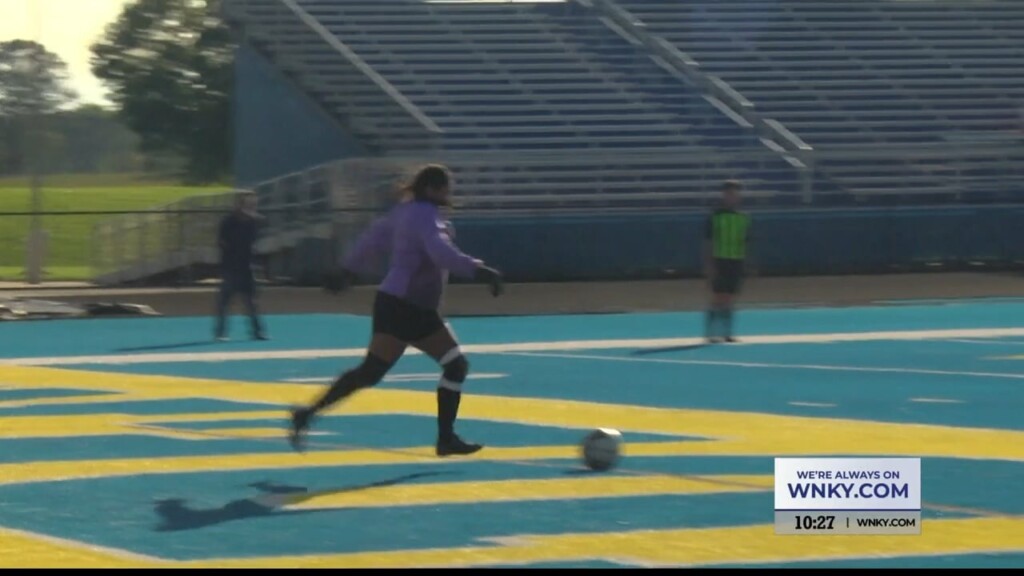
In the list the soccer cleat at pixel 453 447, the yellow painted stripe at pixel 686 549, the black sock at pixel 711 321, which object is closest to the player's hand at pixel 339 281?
the soccer cleat at pixel 453 447

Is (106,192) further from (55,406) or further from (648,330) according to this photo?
(55,406)

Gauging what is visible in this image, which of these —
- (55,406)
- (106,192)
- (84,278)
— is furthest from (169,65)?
(55,406)

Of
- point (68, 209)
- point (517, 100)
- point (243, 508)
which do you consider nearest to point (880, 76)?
point (517, 100)

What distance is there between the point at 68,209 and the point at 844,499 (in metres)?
63.6

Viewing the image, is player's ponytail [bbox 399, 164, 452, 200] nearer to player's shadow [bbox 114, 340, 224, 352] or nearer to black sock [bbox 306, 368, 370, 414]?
black sock [bbox 306, 368, 370, 414]

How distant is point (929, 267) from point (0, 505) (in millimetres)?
29543

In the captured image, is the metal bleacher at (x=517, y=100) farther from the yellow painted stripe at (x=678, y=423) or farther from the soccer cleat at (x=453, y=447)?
the soccer cleat at (x=453, y=447)

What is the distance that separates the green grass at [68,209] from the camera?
5049 cm

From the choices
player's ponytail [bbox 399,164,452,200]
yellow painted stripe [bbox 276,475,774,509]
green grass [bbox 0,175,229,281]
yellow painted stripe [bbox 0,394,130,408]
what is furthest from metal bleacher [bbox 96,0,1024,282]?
yellow painted stripe [bbox 276,475,774,509]

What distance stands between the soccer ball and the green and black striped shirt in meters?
10.9

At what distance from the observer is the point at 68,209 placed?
70.8 m

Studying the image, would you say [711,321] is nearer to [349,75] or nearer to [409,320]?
[409,320]

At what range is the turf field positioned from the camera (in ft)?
30.2

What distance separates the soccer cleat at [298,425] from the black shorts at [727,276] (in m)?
10.7
